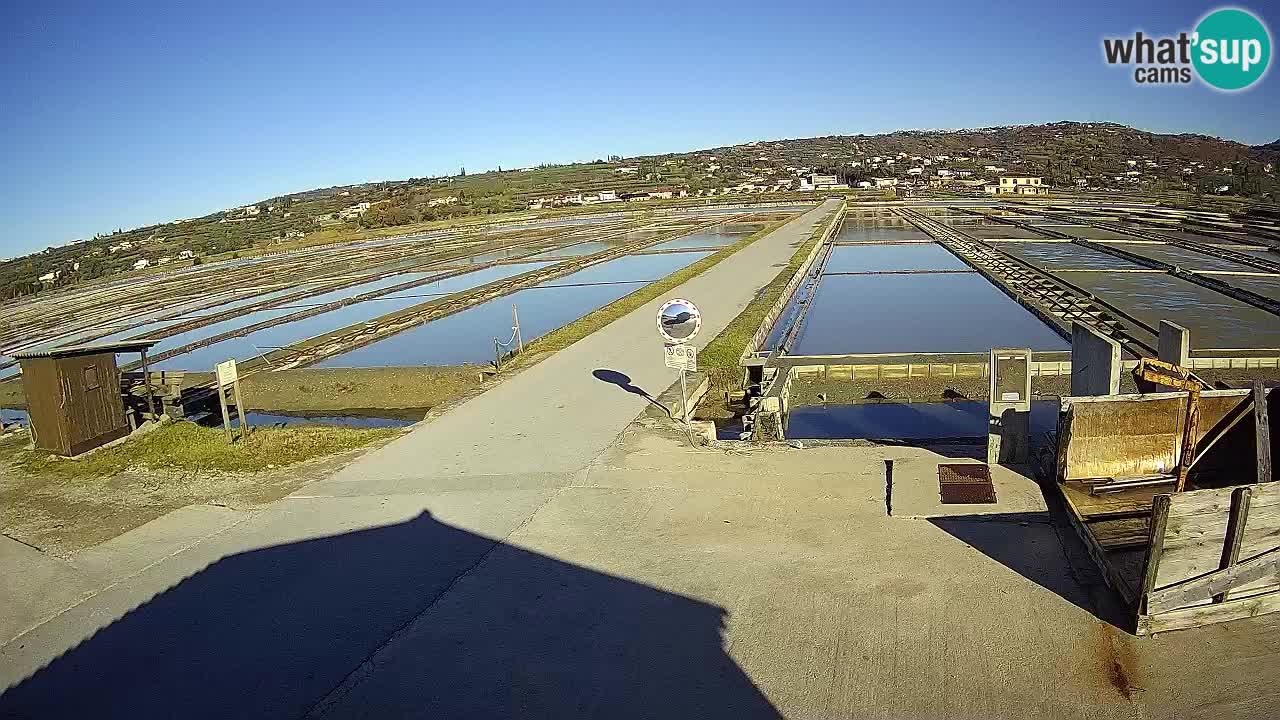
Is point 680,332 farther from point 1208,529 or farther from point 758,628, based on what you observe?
point 1208,529

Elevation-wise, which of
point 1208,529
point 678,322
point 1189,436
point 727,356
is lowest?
point 727,356

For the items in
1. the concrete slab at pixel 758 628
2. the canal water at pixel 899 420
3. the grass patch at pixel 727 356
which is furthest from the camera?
the grass patch at pixel 727 356

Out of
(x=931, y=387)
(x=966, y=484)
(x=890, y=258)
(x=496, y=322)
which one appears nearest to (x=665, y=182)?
(x=890, y=258)

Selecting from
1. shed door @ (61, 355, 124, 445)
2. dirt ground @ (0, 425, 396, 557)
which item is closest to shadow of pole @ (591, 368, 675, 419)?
dirt ground @ (0, 425, 396, 557)

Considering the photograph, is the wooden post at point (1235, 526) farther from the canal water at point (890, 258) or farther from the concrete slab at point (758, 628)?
the canal water at point (890, 258)

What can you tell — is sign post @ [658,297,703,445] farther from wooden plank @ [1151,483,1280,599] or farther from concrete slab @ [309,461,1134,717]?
wooden plank @ [1151,483,1280,599]

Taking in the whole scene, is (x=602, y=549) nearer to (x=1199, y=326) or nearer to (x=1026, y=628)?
(x=1026, y=628)

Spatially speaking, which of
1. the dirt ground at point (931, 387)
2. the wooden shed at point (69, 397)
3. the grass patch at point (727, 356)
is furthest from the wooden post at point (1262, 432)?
the wooden shed at point (69, 397)
